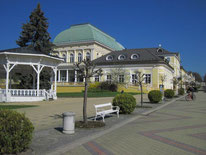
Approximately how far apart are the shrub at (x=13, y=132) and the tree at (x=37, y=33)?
32402 mm

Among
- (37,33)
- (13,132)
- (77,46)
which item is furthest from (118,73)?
(13,132)

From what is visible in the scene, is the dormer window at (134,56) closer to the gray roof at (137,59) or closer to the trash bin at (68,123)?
the gray roof at (137,59)

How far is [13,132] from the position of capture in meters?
4.43

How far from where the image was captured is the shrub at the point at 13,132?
4344 mm

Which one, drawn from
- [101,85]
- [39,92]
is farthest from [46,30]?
[39,92]

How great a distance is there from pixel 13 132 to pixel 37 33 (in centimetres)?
3454

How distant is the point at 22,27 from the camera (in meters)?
35.7

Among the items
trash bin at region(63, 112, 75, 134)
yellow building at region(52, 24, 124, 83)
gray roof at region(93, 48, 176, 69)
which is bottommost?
trash bin at region(63, 112, 75, 134)

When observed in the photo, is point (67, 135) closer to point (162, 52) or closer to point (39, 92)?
point (39, 92)

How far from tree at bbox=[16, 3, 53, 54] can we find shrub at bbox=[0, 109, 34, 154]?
32.4 metres

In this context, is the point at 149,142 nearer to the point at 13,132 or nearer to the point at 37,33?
the point at 13,132

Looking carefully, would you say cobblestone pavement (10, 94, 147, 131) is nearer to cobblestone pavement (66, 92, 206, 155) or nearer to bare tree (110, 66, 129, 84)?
cobblestone pavement (66, 92, 206, 155)

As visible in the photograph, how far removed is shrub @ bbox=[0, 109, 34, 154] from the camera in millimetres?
4344

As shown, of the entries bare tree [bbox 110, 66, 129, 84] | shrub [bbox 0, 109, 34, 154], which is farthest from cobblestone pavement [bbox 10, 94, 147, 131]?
bare tree [bbox 110, 66, 129, 84]
